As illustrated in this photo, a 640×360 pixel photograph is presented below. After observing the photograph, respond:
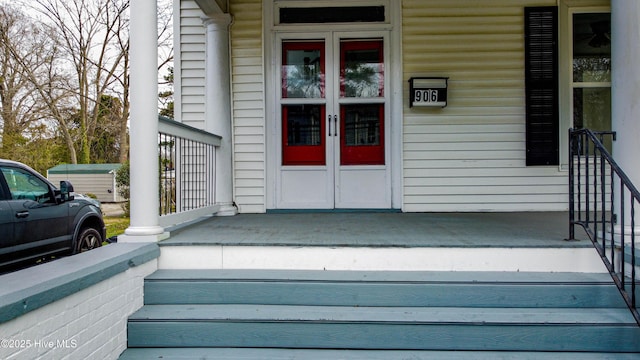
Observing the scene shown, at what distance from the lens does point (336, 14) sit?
4.51 m

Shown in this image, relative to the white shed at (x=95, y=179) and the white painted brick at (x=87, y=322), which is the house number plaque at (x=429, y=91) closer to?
the white painted brick at (x=87, y=322)

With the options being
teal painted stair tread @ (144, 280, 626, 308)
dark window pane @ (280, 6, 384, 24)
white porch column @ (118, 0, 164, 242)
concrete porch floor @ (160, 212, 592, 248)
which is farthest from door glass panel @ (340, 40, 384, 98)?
teal painted stair tread @ (144, 280, 626, 308)

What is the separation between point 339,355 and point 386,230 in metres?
1.29

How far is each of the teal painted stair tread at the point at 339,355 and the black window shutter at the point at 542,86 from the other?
9.23 ft

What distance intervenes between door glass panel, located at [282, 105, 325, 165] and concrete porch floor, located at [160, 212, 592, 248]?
2.20 feet

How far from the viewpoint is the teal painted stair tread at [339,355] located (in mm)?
2004

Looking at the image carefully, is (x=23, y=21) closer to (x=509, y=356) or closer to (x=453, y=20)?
→ (x=453, y=20)

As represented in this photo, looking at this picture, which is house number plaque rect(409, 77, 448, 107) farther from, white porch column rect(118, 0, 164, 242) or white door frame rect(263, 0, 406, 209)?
white porch column rect(118, 0, 164, 242)

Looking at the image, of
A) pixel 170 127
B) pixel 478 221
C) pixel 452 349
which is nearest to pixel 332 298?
pixel 452 349

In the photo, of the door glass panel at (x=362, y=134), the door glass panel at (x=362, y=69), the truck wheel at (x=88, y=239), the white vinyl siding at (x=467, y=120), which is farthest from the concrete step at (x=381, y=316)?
the truck wheel at (x=88, y=239)

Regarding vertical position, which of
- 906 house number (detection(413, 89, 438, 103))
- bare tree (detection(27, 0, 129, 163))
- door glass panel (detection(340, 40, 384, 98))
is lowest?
906 house number (detection(413, 89, 438, 103))

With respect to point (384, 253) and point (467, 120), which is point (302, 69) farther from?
point (384, 253)

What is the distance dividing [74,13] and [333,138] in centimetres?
1225

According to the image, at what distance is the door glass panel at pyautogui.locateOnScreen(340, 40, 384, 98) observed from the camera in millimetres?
4547
